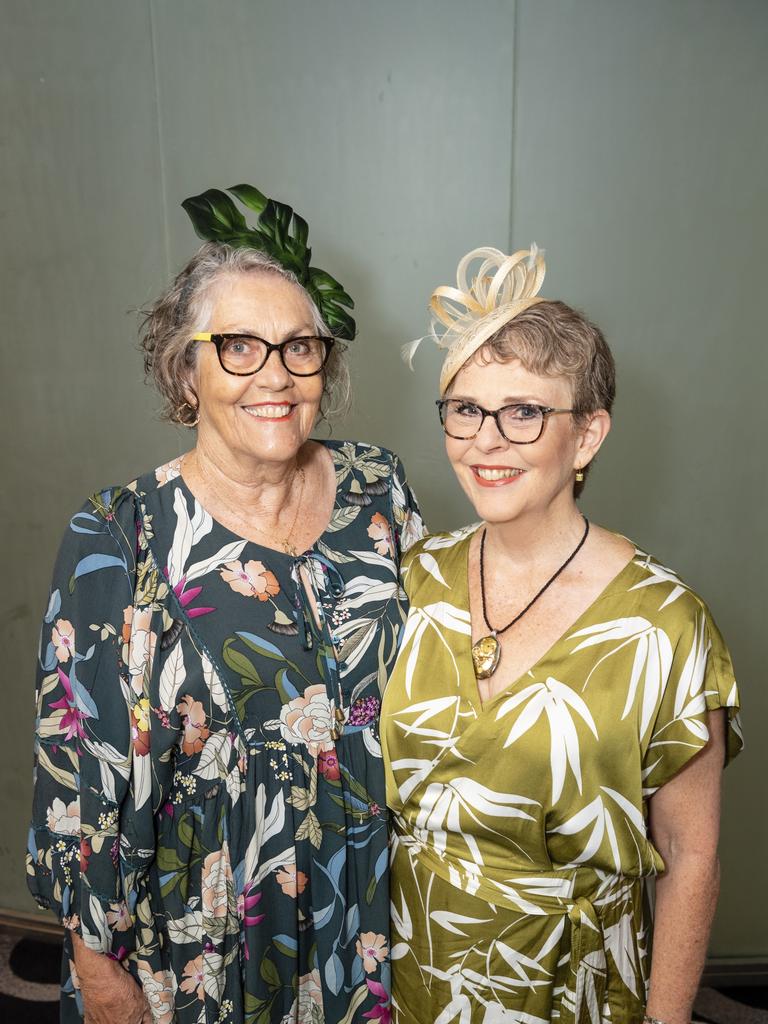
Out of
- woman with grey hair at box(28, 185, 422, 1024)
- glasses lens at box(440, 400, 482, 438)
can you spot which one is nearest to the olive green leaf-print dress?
woman with grey hair at box(28, 185, 422, 1024)

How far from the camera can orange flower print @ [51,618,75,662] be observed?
146 cm

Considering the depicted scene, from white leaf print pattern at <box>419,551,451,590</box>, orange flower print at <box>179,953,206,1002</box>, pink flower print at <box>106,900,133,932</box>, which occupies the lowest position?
orange flower print at <box>179,953,206,1002</box>

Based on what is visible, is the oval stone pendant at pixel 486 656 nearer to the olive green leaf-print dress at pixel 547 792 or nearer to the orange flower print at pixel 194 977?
the olive green leaf-print dress at pixel 547 792

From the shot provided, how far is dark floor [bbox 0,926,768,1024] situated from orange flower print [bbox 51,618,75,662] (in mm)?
1687

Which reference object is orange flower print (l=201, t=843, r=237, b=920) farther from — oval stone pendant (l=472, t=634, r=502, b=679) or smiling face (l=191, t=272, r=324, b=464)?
smiling face (l=191, t=272, r=324, b=464)

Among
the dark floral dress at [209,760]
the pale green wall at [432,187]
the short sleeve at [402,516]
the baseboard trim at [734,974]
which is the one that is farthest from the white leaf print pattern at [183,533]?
the baseboard trim at [734,974]

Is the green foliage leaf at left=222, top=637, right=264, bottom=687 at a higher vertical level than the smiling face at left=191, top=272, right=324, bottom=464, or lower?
lower

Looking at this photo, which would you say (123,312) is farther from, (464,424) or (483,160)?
(464,424)

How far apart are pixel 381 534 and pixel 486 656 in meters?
0.35

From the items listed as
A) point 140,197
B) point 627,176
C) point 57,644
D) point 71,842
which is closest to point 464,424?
point 57,644

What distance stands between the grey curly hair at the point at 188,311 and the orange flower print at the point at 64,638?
→ 46 centimetres

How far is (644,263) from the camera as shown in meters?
2.25

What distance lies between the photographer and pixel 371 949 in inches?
62.9

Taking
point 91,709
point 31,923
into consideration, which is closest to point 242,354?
point 91,709
